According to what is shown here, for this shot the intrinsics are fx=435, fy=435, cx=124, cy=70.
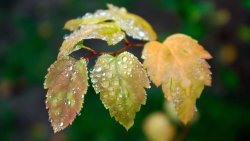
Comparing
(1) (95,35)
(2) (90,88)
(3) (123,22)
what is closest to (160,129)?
(2) (90,88)

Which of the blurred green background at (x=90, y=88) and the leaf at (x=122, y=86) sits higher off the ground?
the leaf at (x=122, y=86)

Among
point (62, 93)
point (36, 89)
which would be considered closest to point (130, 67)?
point (62, 93)

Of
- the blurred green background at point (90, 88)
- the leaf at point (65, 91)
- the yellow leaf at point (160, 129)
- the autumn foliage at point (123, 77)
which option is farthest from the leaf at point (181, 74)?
the blurred green background at point (90, 88)

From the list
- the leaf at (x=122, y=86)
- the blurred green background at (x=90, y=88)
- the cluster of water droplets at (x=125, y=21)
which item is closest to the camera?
the leaf at (x=122, y=86)

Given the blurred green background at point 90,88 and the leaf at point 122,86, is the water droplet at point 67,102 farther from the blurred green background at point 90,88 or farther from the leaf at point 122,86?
the blurred green background at point 90,88

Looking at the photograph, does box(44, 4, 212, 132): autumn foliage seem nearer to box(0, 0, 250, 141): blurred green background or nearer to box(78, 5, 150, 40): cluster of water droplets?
box(78, 5, 150, 40): cluster of water droplets

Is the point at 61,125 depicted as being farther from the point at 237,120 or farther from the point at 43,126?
the point at 43,126
